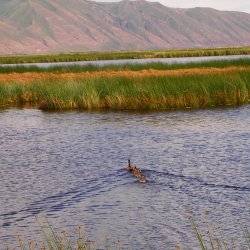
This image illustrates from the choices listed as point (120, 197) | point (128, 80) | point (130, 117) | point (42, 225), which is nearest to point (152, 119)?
point (130, 117)

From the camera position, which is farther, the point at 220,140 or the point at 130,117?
the point at 130,117

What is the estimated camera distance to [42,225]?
42.4 feet

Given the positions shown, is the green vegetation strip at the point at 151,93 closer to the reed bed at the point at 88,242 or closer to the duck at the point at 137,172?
the duck at the point at 137,172

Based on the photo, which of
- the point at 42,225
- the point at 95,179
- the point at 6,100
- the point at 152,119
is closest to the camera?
the point at 42,225

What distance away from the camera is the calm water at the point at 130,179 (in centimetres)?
1270

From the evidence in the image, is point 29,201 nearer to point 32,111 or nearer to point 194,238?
point 194,238

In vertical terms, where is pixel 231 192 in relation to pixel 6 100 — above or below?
above

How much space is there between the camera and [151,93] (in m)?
32.8

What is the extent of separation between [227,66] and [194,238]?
3697cm

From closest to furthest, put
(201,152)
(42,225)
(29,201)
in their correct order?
(42,225) < (29,201) < (201,152)

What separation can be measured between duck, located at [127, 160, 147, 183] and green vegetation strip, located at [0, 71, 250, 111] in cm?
1490

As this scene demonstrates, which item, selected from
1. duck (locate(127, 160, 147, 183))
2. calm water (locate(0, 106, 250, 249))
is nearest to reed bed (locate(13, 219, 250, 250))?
calm water (locate(0, 106, 250, 249))

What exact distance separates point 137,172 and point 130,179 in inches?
15.0

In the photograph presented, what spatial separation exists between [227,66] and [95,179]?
32424 mm
